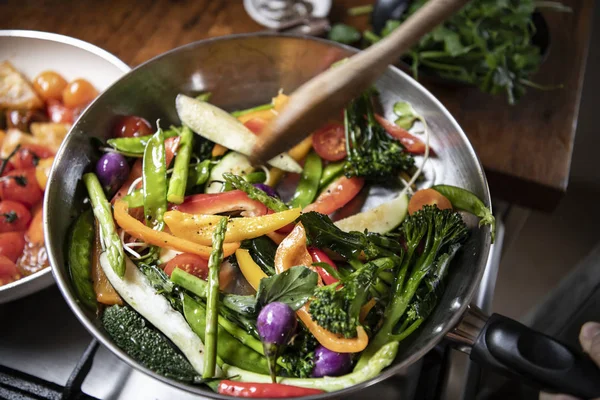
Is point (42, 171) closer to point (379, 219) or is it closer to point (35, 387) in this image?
point (35, 387)

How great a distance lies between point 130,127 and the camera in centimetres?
151

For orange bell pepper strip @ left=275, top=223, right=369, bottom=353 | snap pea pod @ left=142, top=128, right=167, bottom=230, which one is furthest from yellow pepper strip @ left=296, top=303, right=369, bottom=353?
snap pea pod @ left=142, top=128, right=167, bottom=230

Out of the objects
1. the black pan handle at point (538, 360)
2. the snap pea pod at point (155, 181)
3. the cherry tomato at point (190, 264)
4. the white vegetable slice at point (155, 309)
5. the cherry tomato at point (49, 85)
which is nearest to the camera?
the black pan handle at point (538, 360)

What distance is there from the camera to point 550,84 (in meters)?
1.92

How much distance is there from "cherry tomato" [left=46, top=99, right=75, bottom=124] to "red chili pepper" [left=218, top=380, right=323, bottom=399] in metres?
1.12

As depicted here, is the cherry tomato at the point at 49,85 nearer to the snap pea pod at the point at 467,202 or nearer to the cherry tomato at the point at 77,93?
the cherry tomato at the point at 77,93

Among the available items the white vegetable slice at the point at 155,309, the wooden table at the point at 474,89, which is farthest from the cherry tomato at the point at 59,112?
the white vegetable slice at the point at 155,309

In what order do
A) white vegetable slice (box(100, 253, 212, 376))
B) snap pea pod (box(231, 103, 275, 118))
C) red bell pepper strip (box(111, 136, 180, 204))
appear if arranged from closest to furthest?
white vegetable slice (box(100, 253, 212, 376)) → red bell pepper strip (box(111, 136, 180, 204)) → snap pea pod (box(231, 103, 275, 118))

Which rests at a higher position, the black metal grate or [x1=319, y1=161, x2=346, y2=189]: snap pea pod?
[x1=319, y1=161, x2=346, y2=189]: snap pea pod

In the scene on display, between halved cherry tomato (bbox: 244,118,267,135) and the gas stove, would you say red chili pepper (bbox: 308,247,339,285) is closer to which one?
the gas stove

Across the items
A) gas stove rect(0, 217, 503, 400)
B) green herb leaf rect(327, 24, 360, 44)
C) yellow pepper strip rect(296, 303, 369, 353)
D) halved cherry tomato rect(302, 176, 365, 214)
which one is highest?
green herb leaf rect(327, 24, 360, 44)

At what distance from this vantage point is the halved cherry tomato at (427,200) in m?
1.37

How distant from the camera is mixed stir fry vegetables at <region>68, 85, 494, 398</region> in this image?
1.09 metres

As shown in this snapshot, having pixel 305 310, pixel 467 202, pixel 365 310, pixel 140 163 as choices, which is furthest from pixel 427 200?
pixel 140 163
